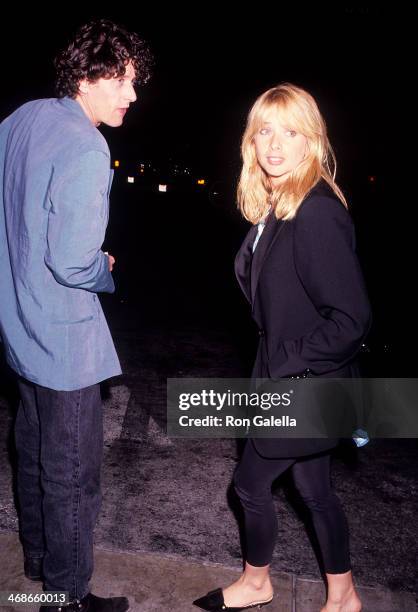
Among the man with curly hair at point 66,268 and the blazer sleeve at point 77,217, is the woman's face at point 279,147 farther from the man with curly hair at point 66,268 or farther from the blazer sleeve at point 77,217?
the blazer sleeve at point 77,217

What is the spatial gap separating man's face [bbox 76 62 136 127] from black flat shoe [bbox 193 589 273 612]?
212 centimetres

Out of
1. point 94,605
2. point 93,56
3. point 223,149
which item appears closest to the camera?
point 93,56

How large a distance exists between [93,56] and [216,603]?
93.1 inches

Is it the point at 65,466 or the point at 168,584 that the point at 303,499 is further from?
the point at 65,466

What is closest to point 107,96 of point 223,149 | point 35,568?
point 35,568

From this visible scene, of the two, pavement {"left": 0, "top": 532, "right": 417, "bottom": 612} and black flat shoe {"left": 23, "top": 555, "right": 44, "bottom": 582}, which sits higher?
black flat shoe {"left": 23, "top": 555, "right": 44, "bottom": 582}

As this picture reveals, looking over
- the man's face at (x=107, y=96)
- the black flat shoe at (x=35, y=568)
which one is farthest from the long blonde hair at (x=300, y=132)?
the black flat shoe at (x=35, y=568)

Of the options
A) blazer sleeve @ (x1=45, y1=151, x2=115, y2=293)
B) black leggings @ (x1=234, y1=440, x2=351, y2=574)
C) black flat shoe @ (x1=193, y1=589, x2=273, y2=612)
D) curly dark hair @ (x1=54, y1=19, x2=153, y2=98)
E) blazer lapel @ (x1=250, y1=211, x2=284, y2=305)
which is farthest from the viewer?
black flat shoe @ (x1=193, y1=589, x2=273, y2=612)

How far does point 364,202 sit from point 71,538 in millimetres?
15631

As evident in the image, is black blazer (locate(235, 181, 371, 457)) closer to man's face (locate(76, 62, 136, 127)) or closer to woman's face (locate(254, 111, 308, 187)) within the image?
woman's face (locate(254, 111, 308, 187))

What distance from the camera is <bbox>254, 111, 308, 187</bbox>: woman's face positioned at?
6.77ft

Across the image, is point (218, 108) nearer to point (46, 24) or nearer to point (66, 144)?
point (46, 24)

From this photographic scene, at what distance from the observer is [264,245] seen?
6.79 feet

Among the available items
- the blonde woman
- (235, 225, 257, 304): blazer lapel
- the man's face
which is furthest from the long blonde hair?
the man's face
